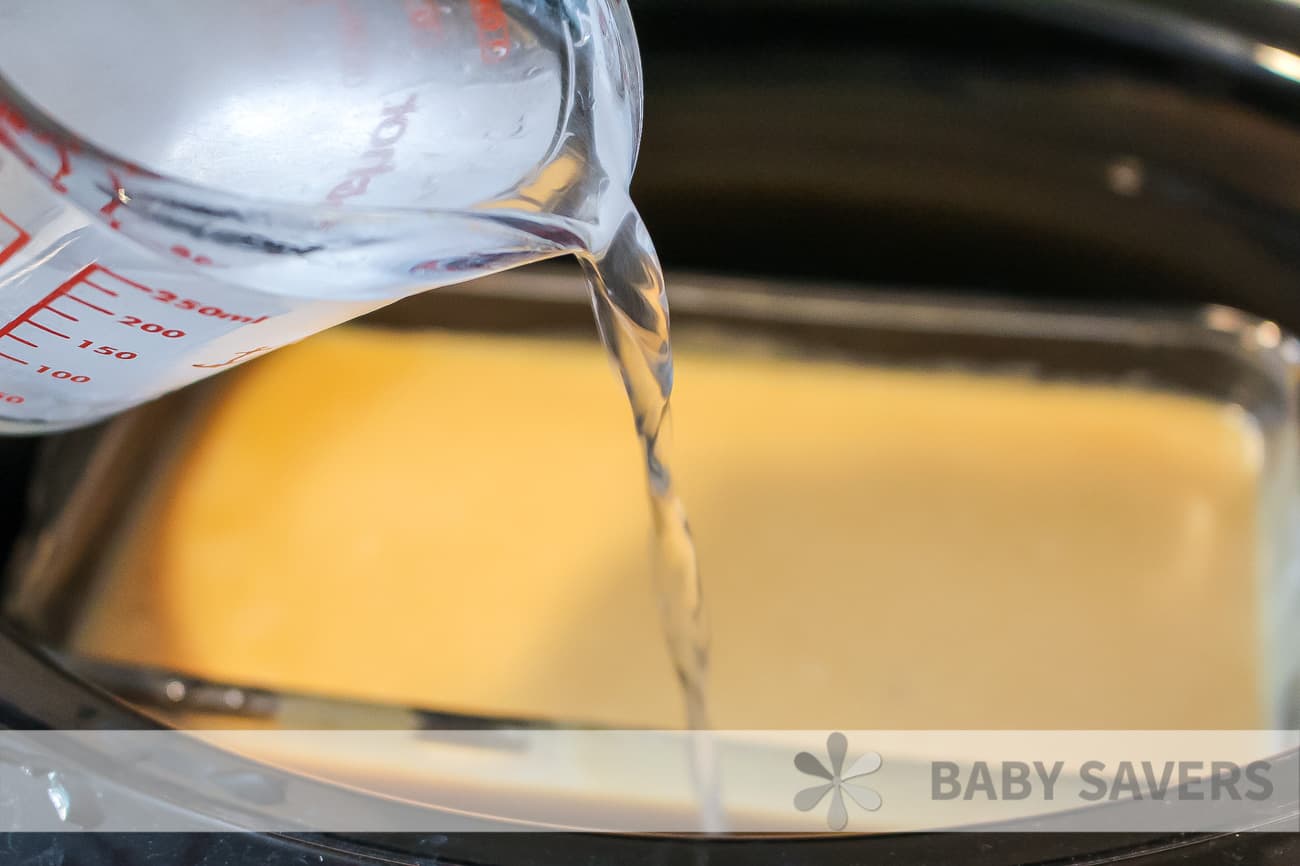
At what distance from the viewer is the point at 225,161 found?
33cm

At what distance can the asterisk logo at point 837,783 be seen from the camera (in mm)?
365

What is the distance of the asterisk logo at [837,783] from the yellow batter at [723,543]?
15 cm

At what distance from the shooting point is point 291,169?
33cm

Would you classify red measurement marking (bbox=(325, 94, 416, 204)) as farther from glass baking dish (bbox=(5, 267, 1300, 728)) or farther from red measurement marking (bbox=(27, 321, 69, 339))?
glass baking dish (bbox=(5, 267, 1300, 728))

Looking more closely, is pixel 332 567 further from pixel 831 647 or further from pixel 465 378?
pixel 831 647

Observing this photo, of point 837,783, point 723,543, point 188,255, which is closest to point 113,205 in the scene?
point 188,255

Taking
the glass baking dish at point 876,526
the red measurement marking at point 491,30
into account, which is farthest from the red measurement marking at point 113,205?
the glass baking dish at point 876,526

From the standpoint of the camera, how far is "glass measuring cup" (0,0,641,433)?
285 mm

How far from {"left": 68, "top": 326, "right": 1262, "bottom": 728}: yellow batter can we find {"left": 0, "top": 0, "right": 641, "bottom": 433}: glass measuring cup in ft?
0.81

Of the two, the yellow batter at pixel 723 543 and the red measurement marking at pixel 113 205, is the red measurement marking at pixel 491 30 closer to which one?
the red measurement marking at pixel 113 205

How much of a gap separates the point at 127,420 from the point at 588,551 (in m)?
0.25

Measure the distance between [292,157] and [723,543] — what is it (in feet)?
1.16

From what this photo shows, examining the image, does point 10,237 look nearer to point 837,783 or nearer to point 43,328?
point 43,328

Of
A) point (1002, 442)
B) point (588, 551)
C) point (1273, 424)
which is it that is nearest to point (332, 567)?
point (588, 551)
